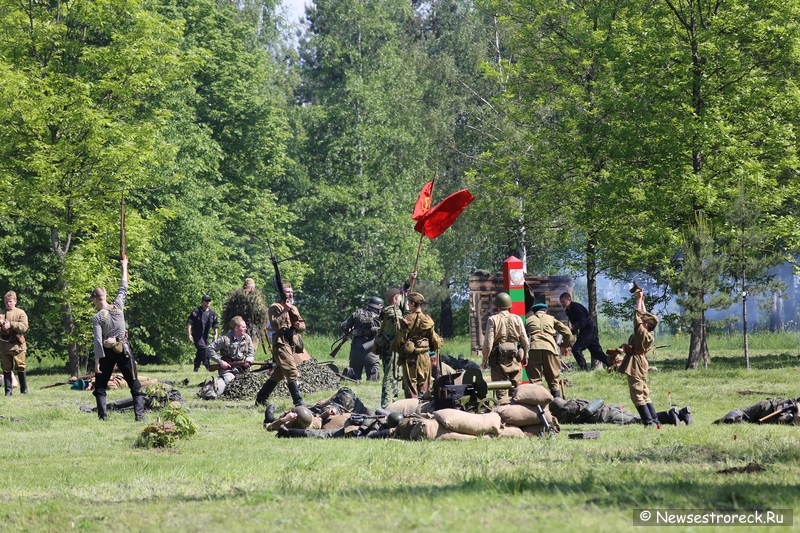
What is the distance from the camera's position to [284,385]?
21.3m

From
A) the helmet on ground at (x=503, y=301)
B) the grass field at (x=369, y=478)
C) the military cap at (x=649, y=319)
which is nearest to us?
the grass field at (x=369, y=478)

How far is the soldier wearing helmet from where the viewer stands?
15352mm

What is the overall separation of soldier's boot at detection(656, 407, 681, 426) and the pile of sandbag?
6.69 feet

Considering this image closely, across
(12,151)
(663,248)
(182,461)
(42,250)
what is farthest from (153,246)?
(182,461)

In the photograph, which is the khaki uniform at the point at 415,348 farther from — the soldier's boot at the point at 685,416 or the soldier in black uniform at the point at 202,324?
the soldier in black uniform at the point at 202,324

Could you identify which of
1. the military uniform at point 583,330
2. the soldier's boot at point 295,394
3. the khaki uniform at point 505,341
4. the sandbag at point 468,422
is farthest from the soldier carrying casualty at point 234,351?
the sandbag at point 468,422

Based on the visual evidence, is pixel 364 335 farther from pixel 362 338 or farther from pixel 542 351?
pixel 542 351

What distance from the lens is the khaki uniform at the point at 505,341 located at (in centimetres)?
1538

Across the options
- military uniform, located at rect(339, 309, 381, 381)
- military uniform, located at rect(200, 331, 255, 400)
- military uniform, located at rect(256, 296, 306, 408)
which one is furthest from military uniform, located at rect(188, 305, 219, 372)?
military uniform, located at rect(256, 296, 306, 408)

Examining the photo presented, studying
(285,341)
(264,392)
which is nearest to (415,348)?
(285,341)

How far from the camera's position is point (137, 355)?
1423 inches

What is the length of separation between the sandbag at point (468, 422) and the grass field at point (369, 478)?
37cm

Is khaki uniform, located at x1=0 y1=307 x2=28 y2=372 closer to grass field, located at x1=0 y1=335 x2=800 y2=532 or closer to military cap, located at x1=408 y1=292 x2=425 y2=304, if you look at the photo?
grass field, located at x1=0 y1=335 x2=800 y2=532

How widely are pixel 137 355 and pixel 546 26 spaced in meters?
15.6
